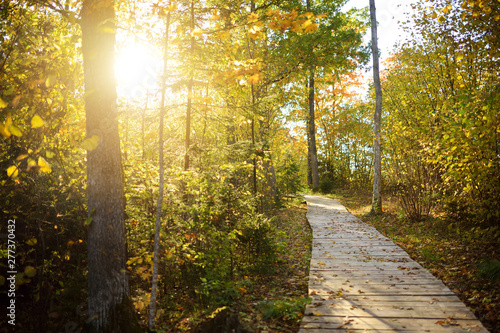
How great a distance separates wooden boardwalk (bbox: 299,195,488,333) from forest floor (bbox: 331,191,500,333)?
0.65ft

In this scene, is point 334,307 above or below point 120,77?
below

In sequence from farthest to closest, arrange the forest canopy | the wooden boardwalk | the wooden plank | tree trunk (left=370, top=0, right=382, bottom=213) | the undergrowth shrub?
tree trunk (left=370, top=0, right=382, bottom=213), the undergrowth shrub, the forest canopy, the wooden boardwalk, the wooden plank

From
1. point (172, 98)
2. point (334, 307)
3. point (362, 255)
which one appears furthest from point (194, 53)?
point (362, 255)

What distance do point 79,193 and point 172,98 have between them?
172 inches

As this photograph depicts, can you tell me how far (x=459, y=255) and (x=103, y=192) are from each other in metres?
6.06

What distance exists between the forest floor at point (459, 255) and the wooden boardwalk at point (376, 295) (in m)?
0.20

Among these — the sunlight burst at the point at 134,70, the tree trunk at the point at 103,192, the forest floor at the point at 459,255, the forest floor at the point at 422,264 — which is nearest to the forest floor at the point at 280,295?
the forest floor at the point at 422,264

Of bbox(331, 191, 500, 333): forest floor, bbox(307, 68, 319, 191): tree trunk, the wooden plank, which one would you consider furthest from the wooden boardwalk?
bbox(307, 68, 319, 191): tree trunk

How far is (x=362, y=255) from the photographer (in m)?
6.34

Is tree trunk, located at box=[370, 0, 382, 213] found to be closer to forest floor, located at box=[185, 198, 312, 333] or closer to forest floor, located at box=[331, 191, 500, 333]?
forest floor, located at box=[331, 191, 500, 333]

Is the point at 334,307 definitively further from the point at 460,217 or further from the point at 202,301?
the point at 460,217

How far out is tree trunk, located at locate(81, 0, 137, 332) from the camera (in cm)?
352

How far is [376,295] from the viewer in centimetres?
429

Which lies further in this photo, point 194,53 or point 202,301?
point 194,53
